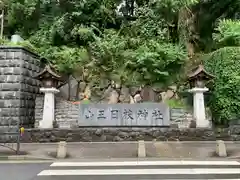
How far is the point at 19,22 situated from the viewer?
22047mm

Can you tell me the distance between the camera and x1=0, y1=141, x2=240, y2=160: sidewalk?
1165 centimetres

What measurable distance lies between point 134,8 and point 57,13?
5489mm

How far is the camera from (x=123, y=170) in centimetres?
884

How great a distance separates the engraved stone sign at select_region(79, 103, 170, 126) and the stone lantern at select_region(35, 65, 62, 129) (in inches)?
64.0

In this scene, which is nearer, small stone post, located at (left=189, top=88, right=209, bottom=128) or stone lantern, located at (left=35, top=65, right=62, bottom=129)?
small stone post, located at (left=189, top=88, right=209, bottom=128)

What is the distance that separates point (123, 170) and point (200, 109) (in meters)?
7.98

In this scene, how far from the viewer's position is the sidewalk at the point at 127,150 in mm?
Answer: 11648

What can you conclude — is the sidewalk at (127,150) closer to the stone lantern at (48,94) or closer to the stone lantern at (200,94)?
the stone lantern at (200,94)

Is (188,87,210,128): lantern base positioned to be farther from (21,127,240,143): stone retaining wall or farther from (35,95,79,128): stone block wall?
(35,95,79,128): stone block wall

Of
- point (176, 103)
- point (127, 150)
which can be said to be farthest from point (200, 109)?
point (127, 150)

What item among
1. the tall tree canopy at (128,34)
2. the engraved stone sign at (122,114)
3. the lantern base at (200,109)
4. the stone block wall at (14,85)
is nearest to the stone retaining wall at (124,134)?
the engraved stone sign at (122,114)

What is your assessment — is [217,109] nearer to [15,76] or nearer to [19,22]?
[15,76]

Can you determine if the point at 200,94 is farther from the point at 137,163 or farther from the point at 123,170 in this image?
the point at 123,170

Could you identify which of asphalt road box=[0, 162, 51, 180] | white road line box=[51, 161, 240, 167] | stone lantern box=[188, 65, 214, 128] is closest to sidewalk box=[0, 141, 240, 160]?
→ white road line box=[51, 161, 240, 167]
